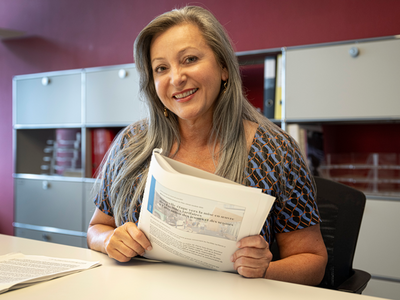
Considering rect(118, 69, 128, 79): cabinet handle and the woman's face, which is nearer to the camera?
the woman's face

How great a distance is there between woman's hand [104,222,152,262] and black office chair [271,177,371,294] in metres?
0.56

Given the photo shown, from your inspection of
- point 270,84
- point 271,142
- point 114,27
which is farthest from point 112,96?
point 271,142

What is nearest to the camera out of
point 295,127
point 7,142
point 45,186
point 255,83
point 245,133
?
point 245,133

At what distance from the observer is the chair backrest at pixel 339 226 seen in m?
1.28

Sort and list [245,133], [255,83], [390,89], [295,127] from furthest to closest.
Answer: [255,83] → [295,127] → [390,89] → [245,133]

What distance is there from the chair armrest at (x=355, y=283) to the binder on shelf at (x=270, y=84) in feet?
4.24

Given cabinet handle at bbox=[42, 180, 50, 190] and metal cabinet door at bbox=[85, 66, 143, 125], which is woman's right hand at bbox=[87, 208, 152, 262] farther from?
cabinet handle at bbox=[42, 180, 50, 190]

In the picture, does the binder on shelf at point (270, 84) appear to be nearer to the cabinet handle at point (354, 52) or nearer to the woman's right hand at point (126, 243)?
the cabinet handle at point (354, 52)

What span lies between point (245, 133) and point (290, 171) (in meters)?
0.21

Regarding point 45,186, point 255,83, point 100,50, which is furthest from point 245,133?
point 100,50

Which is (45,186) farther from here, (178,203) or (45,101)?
(178,203)

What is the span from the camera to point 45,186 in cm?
318

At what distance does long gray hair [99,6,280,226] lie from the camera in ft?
4.15

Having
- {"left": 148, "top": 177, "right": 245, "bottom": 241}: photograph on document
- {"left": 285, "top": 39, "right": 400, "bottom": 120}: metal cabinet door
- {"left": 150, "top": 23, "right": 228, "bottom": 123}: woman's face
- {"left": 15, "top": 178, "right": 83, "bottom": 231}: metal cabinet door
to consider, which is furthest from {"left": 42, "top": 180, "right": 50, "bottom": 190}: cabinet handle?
{"left": 148, "top": 177, "right": 245, "bottom": 241}: photograph on document
